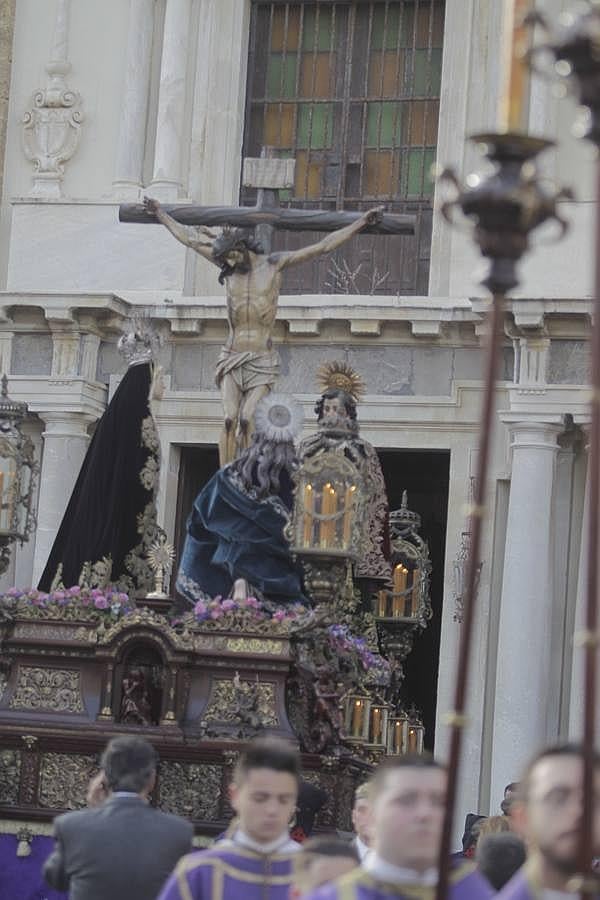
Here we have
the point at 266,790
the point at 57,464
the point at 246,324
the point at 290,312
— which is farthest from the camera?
the point at 57,464

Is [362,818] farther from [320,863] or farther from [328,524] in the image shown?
[328,524]

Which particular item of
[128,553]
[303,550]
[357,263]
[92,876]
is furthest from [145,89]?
[92,876]

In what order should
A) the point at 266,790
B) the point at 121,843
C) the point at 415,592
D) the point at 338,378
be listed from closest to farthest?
the point at 266,790 → the point at 121,843 → the point at 338,378 → the point at 415,592

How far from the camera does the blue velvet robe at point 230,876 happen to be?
756 cm

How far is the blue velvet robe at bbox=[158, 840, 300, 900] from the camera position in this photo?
24.8 ft

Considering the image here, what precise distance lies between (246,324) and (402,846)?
1120 centimetres

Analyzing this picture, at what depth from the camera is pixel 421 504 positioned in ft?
90.0

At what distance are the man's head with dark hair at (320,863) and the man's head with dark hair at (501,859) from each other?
2.03 m

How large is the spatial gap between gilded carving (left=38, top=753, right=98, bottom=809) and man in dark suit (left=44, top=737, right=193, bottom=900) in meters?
6.03

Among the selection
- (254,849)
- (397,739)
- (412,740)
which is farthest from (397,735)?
(254,849)

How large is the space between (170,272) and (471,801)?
6.50m

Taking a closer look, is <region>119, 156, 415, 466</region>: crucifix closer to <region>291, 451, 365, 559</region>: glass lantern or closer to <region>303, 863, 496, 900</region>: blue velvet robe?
<region>291, 451, 365, 559</region>: glass lantern

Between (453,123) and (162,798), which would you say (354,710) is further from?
(453,123)

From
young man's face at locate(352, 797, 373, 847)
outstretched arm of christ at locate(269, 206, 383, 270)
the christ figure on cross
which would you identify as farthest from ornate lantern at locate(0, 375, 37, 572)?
young man's face at locate(352, 797, 373, 847)
